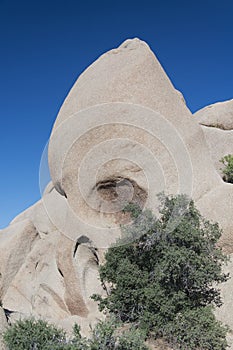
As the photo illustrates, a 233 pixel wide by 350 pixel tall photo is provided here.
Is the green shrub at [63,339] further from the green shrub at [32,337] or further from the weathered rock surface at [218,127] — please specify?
the weathered rock surface at [218,127]

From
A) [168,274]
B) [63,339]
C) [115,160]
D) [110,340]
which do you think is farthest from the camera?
[115,160]

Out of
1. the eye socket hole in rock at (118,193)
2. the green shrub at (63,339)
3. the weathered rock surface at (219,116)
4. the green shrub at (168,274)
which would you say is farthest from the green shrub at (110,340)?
the weathered rock surface at (219,116)

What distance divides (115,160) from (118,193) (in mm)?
1109

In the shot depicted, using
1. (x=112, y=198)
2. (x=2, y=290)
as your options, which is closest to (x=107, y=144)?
(x=112, y=198)

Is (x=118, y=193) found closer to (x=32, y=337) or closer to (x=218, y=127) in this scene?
(x=32, y=337)

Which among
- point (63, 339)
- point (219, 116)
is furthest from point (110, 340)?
point (219, 116)

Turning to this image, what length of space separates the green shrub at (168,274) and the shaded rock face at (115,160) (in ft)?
9.06

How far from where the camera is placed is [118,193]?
11992 millimetres

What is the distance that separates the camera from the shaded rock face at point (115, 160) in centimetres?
1169

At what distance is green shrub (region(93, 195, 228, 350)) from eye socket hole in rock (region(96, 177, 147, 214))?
2.96m

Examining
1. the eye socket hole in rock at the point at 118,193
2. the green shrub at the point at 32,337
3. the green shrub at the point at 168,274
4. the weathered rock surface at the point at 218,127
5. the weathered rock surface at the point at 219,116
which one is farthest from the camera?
the weathered rock surface at the point at 219,116

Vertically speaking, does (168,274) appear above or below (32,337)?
above

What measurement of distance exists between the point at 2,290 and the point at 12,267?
115 centimetres

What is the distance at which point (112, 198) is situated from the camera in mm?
12094
